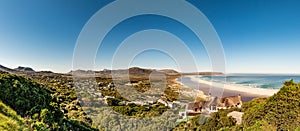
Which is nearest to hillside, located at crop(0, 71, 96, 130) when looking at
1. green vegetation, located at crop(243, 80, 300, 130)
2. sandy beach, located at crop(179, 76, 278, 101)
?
green vegetation, located at crop(243, 80, 300, 130)

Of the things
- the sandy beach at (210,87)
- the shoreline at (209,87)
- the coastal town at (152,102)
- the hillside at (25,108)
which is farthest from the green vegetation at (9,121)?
the sandy beach at (210,87)

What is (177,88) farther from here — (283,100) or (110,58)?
(283,100)

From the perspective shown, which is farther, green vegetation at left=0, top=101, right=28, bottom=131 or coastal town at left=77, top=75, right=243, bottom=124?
coastal town at left=77, top=75, right=243, bottom=124

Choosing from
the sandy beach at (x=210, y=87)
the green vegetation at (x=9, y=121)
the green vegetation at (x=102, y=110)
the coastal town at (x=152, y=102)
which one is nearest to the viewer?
the green vegetation at (x=9, y=121)

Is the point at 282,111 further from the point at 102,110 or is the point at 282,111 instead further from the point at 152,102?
the point at 152,102

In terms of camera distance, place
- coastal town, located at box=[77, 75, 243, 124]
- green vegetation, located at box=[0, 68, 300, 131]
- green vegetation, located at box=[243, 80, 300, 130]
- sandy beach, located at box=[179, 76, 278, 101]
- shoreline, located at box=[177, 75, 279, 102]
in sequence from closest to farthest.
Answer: green vegetation, located at box=[0, 68, 300, 131] → green vegetation, located at box=[243, 80, 300, 130] → coastal town, located at box=[77, 75, 243, 124] → shoreline, located at box=[177, 75, 279, 102] → sandy beach, located at box=[179, 76, 278, 101]

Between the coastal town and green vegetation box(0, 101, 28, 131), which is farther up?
green vegetation box(0, 101, 28, 131)

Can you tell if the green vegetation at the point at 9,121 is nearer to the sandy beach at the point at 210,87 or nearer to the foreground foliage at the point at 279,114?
the foreground foliage at the point at 279,114

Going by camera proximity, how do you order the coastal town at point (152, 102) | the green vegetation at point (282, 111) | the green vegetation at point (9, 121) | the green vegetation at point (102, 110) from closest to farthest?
the green vegetation at point (9, 121) < the green vegetation at point (102, 110) < the green vegetation at point (282, 111) < the coastal town at point (152, 102)

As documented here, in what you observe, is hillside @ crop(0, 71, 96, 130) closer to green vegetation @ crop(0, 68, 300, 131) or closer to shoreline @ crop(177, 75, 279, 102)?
green vegetation @ crop(0, 68, 300, 131)

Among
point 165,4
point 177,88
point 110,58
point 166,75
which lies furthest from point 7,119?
point 177,88

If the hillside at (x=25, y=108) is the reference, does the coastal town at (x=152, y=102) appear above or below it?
below
